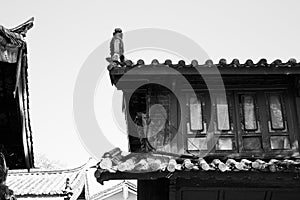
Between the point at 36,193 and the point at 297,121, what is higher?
the point at 297,121

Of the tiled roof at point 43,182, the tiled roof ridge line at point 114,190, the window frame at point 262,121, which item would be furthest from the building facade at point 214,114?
the tiled roof ridge line at point 114,190

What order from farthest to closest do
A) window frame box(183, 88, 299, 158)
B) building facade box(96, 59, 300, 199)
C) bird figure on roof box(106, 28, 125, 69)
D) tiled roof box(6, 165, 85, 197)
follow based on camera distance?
tiled roof box(6, 165, 85, 197) → window frame box(183, 88, 299, 158) → bird figure on roof box(106, 28, 125, 69) → building facade box(96, 59, 300, 199)

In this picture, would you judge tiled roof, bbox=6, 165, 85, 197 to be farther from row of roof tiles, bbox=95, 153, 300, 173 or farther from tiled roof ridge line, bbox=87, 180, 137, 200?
row of roof tiles, bbox=95, 153, 300, 173

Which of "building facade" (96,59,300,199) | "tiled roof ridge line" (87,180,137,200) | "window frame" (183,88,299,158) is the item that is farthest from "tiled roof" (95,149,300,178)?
"tiled roof ridge line" (87,180,137,200)

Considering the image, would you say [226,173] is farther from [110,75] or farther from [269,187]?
[110,75]

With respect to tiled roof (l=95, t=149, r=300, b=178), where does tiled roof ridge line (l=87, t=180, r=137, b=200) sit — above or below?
below

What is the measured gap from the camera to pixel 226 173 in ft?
25.4

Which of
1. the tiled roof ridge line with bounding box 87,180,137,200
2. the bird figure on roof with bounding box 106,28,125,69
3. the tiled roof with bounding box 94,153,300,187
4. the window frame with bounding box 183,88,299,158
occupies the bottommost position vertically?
the tiled roof ridge line with bounding box 87,180,137,200

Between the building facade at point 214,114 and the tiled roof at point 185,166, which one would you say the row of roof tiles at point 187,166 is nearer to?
the tiled roof at point 185,166

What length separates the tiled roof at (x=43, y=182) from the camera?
21.3m

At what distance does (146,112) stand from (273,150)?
3057mm

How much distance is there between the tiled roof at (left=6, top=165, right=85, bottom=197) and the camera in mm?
21297

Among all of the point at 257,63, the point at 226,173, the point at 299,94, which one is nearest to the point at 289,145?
the point at 299,94

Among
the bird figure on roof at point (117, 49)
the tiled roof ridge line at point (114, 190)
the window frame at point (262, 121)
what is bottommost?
the tiled roof ridge line at point (114, 190)
